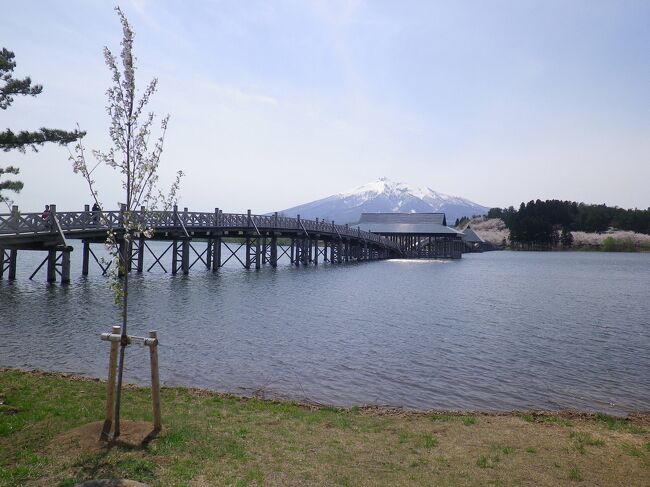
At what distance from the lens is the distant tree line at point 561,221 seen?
166000mm

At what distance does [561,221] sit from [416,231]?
9337 cm

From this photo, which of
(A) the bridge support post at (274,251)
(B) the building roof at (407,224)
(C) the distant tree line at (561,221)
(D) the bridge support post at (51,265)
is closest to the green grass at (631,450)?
(D) the bridge support post at (51,265)

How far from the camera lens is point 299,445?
870 cm

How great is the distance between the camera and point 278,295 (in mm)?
36688

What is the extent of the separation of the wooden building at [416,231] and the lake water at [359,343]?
209 feet

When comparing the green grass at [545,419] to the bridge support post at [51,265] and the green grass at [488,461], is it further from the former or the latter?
the bridge support post at [51,265]

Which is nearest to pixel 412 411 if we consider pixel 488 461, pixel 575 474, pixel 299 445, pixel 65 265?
pixel 488 461

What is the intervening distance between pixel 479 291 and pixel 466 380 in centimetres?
3034

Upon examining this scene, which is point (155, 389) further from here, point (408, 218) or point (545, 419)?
point (408, 218)

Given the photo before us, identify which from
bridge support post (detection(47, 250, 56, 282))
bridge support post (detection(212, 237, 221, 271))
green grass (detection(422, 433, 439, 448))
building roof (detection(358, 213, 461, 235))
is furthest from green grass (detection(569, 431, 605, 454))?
building roof (detection(358, 213, 461, 235))

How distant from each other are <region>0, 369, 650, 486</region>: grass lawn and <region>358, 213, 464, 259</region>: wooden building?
91.5 meters

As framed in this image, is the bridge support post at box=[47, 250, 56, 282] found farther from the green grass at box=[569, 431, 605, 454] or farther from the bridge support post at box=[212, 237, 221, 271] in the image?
the green grass at box=[569, 431, 605, 454]

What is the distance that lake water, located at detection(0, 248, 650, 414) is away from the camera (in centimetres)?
1443

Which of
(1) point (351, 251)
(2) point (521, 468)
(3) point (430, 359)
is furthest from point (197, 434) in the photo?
(1) point (351, 251)
